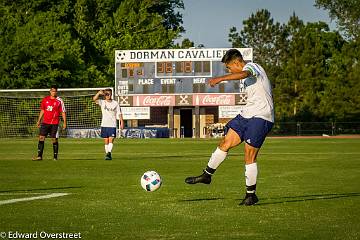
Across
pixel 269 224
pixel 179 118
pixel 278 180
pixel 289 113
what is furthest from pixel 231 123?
pixel 289 113

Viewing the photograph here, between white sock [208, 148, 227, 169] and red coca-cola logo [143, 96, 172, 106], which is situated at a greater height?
red coca-cola logo [143, 96, 172, 106]

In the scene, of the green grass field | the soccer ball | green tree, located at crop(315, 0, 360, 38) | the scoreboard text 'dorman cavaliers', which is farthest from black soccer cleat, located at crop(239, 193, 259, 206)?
green tree, located at crop(315, 0, 360, 38)

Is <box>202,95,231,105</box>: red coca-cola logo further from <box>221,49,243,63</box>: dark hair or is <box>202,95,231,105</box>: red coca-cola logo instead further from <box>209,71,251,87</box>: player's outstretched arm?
<box>209,71,251,87</box>: player's outstretched arm

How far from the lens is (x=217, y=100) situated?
55.1 meters

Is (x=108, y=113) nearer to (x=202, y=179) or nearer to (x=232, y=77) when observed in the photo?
(x=202, y=179)

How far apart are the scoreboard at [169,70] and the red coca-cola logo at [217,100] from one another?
1.36 ft

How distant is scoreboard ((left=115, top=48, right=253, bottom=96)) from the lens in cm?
5397

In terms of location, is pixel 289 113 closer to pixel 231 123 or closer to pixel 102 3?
pixel 102 3

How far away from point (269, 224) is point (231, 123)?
278 centimetres

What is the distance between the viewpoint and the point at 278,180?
53.1ft

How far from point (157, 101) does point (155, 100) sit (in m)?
0.15

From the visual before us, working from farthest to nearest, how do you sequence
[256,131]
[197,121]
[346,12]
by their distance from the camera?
[346,12], [197,121], [256,131]

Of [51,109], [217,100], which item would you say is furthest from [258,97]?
[217,100]

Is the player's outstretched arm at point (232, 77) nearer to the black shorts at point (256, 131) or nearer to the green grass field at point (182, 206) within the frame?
the black shorts at point (256, 131)
